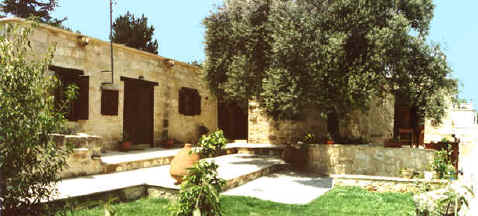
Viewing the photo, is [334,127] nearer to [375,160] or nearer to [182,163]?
[375,160]

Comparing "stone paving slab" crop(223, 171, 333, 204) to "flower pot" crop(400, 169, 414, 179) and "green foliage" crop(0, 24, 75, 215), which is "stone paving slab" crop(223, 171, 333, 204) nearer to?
"flower pot" crop(400, 169, 414, 179)

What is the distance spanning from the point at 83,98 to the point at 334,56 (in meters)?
6.76

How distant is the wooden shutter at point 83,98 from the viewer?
935 centimetres

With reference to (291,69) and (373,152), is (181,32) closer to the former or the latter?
(291,69)

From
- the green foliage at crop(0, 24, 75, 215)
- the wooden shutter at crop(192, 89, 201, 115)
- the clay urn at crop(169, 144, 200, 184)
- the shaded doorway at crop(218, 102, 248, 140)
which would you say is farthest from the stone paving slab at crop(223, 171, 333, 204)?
the shaded doorway at crop(218, 102, 248, 140)

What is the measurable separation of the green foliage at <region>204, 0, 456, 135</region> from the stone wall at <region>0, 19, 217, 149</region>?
2685 millimetres

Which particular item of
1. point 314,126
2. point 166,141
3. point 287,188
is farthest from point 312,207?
point 314,126

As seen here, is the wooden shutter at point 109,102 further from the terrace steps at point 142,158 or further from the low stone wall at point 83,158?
the low stone wall at point 83,158

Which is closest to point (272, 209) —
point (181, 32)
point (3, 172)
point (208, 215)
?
point (208, 215)

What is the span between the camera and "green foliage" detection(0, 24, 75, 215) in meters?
2.88

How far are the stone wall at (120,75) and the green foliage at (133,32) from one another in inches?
324

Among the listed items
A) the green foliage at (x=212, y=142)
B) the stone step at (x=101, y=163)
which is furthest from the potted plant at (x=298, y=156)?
the green foliage at (x=212, y=142)

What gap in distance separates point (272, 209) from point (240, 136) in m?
10.5

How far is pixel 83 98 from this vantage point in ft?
31.0
